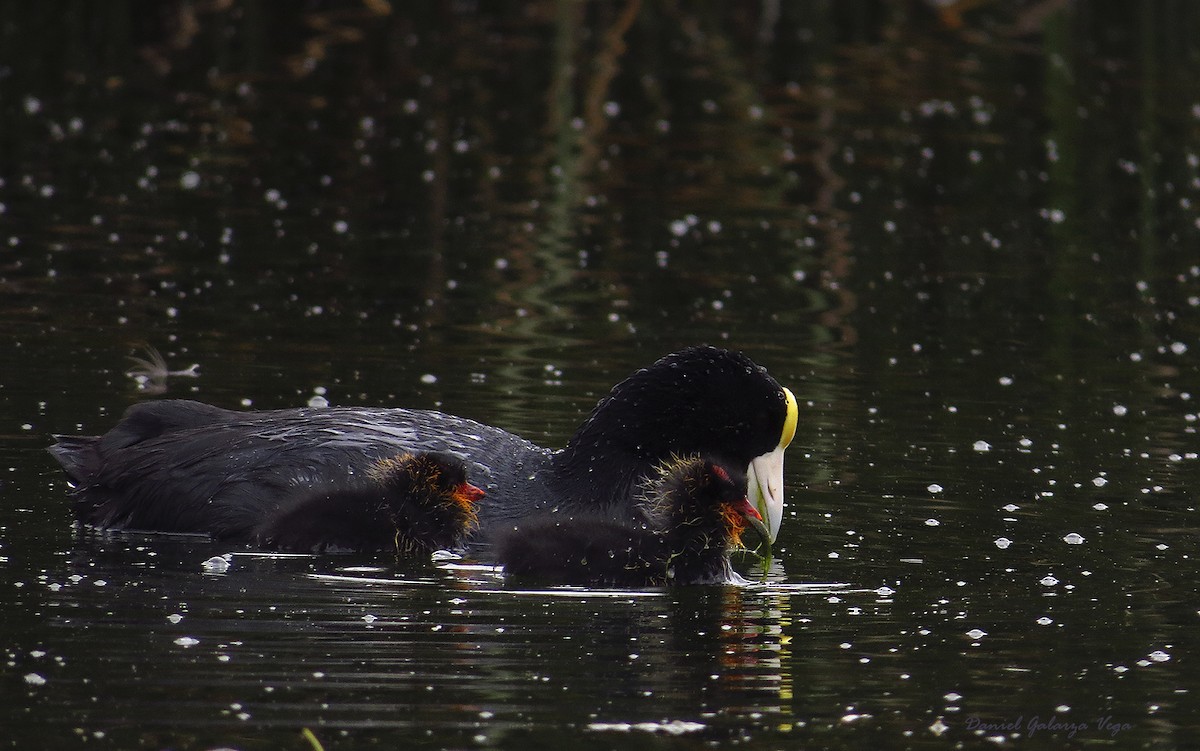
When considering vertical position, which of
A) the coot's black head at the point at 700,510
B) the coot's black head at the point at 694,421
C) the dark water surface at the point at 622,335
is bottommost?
the dark water surface at the point at 622,335

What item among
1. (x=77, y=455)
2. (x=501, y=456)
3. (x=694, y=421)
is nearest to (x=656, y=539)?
(x=694, y=421)

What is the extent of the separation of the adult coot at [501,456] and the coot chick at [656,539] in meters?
0.15

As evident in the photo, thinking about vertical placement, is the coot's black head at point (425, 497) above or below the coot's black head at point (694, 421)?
below

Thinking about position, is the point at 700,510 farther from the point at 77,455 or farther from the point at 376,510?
the point at 77,455

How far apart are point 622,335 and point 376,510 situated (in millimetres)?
5388

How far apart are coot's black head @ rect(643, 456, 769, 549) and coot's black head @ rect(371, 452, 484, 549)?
→ 79cm

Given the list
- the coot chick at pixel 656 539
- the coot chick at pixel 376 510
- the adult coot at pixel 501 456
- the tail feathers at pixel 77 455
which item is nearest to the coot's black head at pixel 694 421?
the adult coot at pixel 501 456

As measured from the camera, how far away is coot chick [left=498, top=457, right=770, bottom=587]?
331 inches

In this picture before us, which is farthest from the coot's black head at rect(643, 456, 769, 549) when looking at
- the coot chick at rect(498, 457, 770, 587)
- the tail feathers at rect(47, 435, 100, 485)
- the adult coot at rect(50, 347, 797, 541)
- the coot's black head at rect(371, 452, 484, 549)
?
the tail feathers at rect(47, 435, 100, 485)

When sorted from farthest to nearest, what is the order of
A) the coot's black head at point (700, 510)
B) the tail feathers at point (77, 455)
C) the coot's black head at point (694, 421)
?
the tail feathers at point (77, 455) → the coot's black head at point (694, 421) → the coot's black head at point (700, 510)

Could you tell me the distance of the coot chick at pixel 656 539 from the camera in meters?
8.41

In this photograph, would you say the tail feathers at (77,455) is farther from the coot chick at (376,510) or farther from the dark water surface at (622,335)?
the coot chick at (376,510)

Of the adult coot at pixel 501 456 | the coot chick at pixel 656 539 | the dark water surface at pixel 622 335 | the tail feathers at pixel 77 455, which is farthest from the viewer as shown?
the tail feathers at pixel 77 455

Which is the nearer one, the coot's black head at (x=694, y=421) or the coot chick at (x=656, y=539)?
the coot chick at (x=656, y=539)
